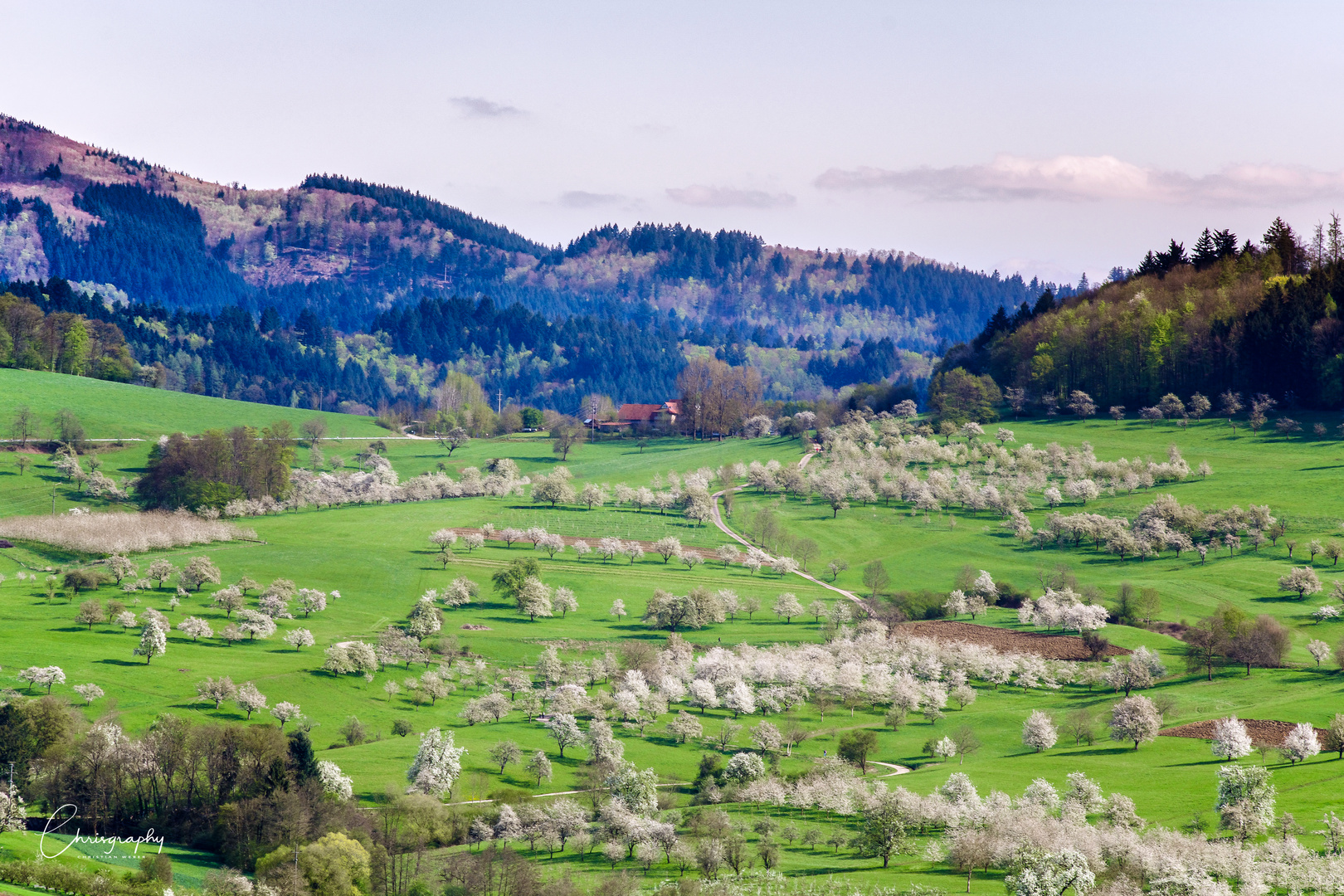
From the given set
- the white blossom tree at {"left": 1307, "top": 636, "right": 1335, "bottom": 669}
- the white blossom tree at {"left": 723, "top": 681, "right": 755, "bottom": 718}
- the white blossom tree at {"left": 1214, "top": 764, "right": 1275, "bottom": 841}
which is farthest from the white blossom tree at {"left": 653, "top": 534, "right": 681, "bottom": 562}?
the white blossom tree at {"left": 1214, "top": 764, "right": 1275, "bottom": 841}

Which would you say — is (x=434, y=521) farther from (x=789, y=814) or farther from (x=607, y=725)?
(x=789, y=814)

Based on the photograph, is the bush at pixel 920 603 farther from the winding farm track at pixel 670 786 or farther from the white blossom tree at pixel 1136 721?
the winding farm track at pixel 670 786

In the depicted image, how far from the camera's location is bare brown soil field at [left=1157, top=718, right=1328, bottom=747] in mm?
71600

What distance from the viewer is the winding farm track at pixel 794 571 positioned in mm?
115938

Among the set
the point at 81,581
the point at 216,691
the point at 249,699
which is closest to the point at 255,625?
the point at 216,691

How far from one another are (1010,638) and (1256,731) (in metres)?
28.6

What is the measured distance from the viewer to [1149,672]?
289 feet

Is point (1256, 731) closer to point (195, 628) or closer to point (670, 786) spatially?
point (670, 786)

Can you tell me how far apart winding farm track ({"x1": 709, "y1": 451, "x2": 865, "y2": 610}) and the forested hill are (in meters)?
29.7

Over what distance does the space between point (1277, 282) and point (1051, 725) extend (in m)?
116

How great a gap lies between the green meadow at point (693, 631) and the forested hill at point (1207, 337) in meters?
12.6

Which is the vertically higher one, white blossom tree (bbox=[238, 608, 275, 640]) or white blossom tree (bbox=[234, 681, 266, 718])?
white blossom tree (bbox=[238, 608, 275, 640])

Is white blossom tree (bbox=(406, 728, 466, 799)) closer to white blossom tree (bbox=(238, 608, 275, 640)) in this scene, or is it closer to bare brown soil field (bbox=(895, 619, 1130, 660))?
white blossom tree (bbox=(238, 608, 275, 640))

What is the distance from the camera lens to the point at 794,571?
126 m
